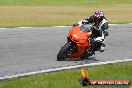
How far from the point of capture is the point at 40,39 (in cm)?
1758

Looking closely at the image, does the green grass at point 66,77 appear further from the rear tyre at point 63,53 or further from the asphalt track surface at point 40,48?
the rear tyre at point 63,53

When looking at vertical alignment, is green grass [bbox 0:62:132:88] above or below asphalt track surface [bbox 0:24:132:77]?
above

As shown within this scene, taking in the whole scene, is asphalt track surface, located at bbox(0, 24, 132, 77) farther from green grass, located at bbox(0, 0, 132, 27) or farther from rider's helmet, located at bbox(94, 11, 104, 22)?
green grass, located at bbox(0, 0, 132, 27)

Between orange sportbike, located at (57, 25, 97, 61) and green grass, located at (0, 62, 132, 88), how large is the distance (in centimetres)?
133

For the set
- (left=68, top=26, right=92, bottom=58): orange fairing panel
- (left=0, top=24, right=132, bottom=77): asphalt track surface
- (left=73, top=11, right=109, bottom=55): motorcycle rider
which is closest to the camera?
(left=0, top=24, right=132, bottom=77): asphalt track surface

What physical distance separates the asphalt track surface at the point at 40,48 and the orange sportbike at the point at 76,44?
9.6 inches

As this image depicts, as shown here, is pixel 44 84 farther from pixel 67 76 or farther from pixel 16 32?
pixel 16 32

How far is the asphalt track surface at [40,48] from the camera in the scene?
12.4m

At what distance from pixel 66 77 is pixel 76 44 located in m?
2.98

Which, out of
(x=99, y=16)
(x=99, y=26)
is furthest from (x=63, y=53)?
(x=99, y=16)

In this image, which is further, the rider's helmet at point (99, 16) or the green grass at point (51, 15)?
the green grass at point (51, 15)

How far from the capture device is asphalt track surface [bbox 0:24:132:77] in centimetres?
1239

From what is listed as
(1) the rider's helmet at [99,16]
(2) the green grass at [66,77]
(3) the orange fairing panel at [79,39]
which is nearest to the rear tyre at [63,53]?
(3) the orange fairing panel at [79,39]

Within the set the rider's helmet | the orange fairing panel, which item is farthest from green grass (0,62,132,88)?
the rider's helmet
